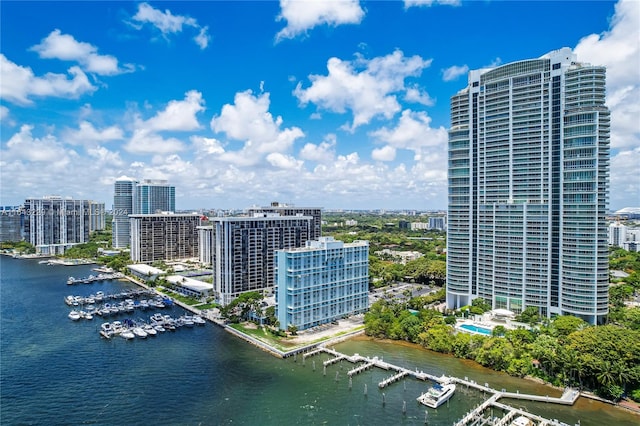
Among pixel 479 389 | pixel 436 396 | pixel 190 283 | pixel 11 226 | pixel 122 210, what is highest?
pixel 122 210

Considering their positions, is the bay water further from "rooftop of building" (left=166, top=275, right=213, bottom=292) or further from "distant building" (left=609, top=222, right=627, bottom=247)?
"distant building" (left=609, top=222, right=627, bottom=247)

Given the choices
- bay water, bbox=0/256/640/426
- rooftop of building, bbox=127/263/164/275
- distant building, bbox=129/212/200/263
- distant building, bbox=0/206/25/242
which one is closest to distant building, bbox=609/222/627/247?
bay water, bbox=0/256/640/426

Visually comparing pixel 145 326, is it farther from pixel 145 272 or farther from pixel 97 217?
pixel 97 217

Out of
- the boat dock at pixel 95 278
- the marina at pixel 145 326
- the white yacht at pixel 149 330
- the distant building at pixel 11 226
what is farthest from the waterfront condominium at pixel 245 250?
the distant building at pixel 11 226

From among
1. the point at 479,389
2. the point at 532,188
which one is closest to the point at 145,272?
the point at 479,389

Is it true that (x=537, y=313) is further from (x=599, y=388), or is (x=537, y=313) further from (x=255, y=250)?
(x=255, y=250)

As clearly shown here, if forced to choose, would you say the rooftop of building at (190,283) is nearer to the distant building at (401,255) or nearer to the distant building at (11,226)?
the distant building at (401,255)
